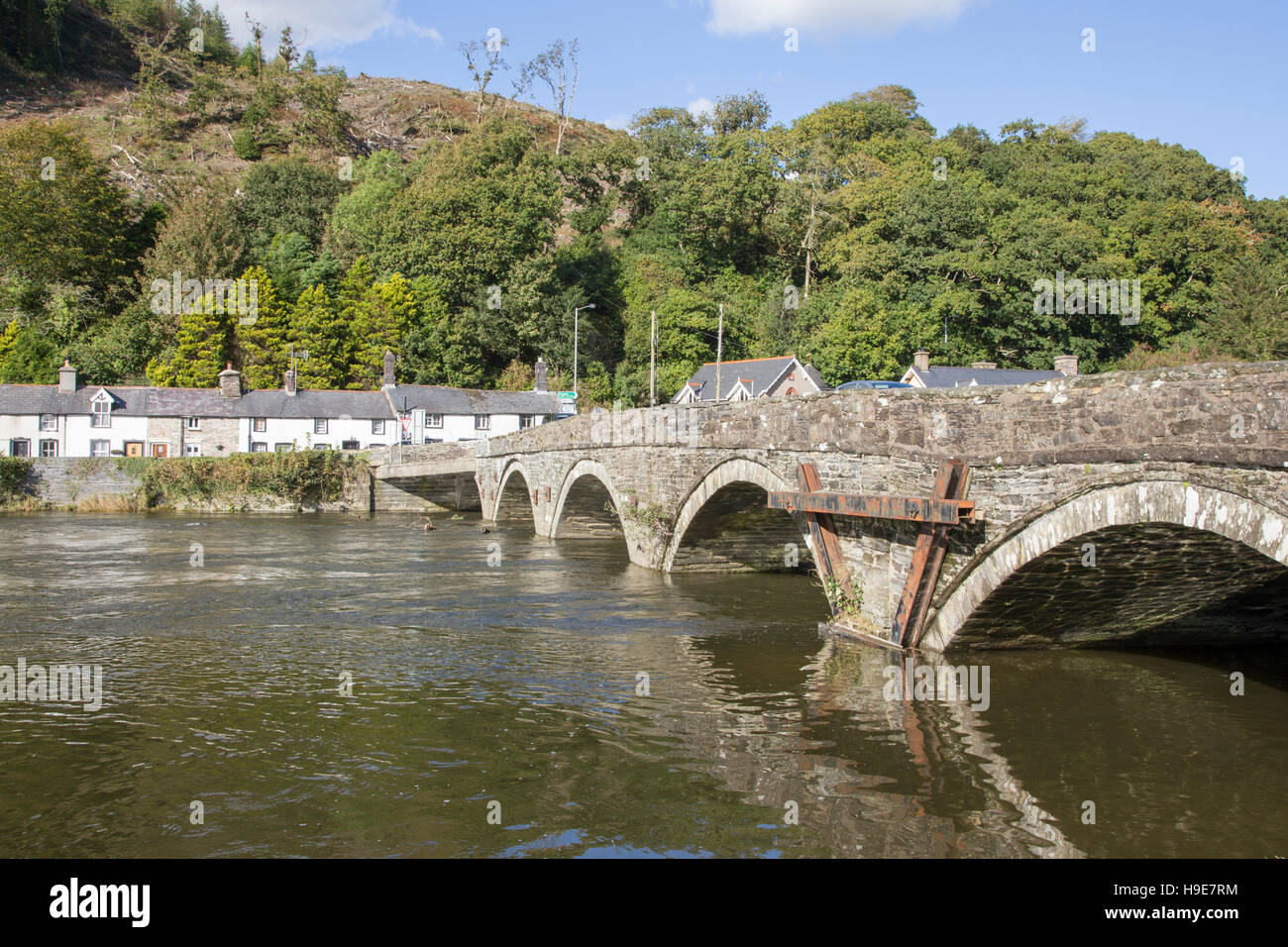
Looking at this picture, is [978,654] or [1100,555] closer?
[1100,555]

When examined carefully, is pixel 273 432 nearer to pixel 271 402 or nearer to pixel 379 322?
pixel 271 402

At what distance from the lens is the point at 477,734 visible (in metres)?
10.5

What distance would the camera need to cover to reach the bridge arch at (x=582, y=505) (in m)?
26.9

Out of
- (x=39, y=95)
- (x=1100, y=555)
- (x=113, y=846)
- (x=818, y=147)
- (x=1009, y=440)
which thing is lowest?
(x=113, y=846)

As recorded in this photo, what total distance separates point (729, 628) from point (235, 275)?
55919 millimetres

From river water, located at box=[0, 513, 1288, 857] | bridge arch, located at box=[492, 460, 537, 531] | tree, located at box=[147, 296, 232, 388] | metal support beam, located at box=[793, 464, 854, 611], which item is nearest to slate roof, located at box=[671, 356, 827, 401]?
bridge arch, located at box=[492, 460, 537, 531]

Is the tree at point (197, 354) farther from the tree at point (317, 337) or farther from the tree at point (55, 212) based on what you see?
the tree at point (55, 212)

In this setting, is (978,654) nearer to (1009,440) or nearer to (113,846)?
(1009,440)

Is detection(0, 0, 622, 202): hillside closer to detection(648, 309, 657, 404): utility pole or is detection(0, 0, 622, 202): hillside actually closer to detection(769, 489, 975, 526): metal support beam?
detection(648, 309, 657, 404): utility pole

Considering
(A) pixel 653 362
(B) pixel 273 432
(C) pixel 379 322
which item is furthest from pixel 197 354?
(A) pixel 653 362

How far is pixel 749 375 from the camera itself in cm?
5175

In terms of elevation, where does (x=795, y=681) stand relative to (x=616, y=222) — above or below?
below

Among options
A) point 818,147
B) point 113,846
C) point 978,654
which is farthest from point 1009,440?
point 818,147

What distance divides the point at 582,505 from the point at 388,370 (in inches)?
1208
